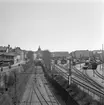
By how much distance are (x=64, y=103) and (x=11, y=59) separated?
2828 centimetres

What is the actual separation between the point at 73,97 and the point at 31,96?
7.19 metres

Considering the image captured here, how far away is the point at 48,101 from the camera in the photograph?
17.2 metres

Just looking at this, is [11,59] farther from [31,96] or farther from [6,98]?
[6,98]

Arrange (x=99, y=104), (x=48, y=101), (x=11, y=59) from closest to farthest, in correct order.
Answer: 1. (x=99, y=104)
2. (x=48, y=101)
3. (x=11, y=59)

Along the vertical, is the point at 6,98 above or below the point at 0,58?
below

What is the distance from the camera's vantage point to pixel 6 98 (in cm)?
1487

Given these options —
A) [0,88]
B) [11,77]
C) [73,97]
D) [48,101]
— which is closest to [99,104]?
[73,97]

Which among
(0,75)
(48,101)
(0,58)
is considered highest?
(0,58)

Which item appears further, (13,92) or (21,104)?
(13,92)

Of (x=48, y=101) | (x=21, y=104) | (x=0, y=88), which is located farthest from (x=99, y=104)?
(x=0, y=88)

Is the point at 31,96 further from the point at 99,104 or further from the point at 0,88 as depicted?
the point at 99,104

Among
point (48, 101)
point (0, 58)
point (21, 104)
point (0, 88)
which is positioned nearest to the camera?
point (21, 104)

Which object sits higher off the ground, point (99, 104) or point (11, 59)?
point (11, 59)

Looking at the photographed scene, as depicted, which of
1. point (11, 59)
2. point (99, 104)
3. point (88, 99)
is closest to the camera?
point (99, 104)
